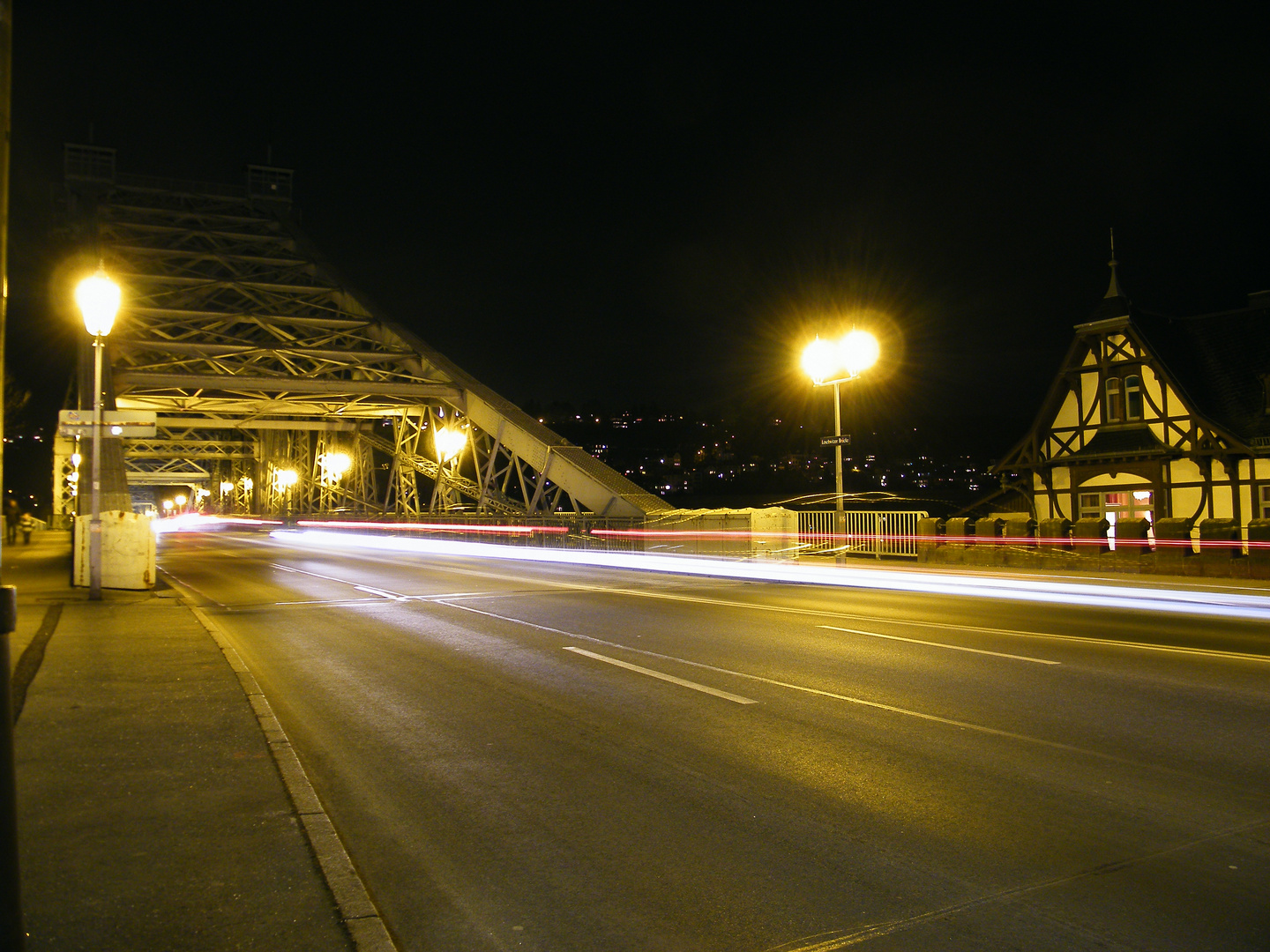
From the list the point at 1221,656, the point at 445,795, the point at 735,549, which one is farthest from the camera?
the point at 735,549

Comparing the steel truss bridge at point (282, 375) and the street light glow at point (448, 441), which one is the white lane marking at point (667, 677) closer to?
the steel truss bridge at point (282, 375)

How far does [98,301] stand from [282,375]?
90.0 feet

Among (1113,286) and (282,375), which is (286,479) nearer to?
(282,375)

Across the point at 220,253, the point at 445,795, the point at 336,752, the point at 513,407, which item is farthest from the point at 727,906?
the point at 220,253

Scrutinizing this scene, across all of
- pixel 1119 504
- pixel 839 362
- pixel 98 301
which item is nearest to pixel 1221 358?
pixel 1119 504

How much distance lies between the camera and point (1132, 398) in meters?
27.4

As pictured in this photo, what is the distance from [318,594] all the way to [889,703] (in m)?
13.7

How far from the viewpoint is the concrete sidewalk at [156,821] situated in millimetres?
3912

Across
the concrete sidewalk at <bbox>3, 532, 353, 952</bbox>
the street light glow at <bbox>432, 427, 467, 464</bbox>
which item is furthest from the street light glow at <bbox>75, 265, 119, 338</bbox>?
the street light glow at <bbox>432, 427, 467, 464</bbox>

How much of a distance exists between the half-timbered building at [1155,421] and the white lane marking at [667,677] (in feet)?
67.7

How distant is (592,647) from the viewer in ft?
37.0

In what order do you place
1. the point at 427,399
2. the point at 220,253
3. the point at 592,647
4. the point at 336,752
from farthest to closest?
the point at 220,253, the point at 427,399, the point at 592,647, the point at 336,752

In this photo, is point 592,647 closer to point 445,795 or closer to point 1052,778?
point 445,795

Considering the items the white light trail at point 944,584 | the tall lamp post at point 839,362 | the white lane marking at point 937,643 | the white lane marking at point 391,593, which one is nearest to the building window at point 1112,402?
the tall lamp post at point 839,362
